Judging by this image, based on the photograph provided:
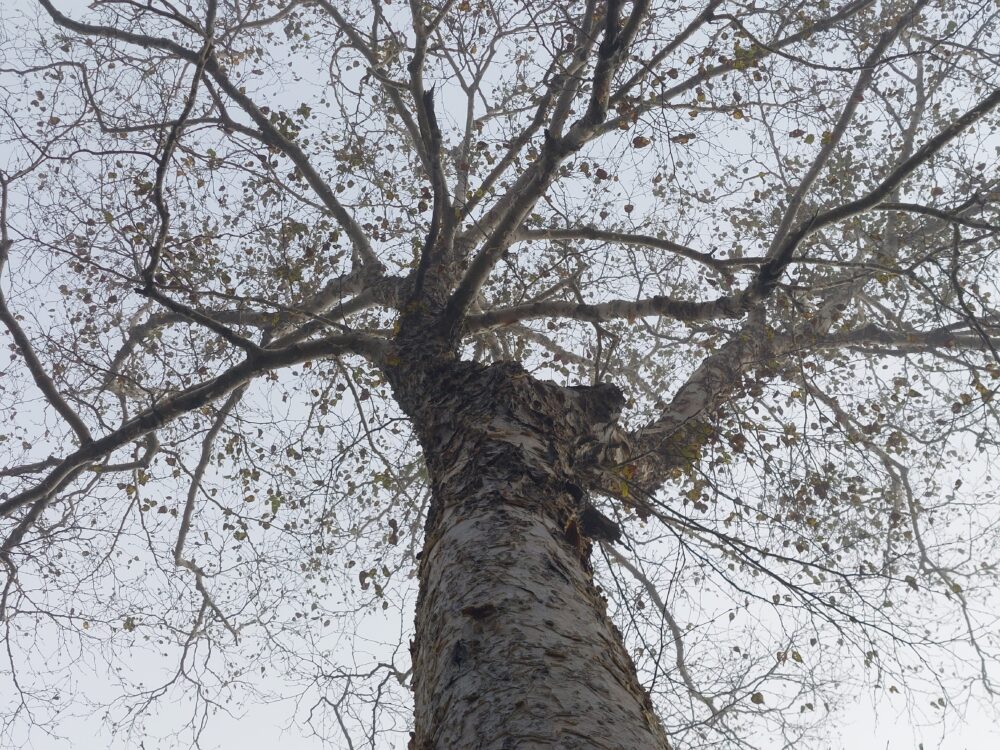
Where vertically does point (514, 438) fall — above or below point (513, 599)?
above

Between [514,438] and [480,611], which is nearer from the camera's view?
[480,611]

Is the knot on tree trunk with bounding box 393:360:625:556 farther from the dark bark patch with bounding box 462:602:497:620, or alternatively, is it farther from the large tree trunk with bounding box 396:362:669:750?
the dark bark patch with bounding box 462:602:497:620

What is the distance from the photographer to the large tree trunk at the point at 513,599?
154 centimetres

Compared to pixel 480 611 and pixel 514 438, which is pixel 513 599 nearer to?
pixel 480 611

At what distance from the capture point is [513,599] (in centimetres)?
193

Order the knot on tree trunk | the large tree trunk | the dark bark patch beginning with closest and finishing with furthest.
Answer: the large tree trunk → the dark bark patch → the knot on tree trunk

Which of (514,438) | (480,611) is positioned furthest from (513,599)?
(514,438)

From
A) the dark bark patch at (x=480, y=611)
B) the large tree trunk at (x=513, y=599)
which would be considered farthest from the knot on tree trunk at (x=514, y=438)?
the dark bark patch at (x=480, y=611)

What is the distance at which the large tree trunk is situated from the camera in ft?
5.04

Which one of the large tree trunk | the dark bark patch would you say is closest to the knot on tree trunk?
the large tree trunk

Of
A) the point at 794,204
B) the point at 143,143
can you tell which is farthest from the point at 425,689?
the point at 143,143

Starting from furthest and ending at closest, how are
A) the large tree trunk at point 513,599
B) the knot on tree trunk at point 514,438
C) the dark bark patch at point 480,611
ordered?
the knot on tree trunk at point 514,438 → the dark bark patch at point 480,611 → the large tree trunk at point 513,599

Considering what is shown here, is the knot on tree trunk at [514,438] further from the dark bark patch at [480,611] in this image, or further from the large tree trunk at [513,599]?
the dark bark patch at [480,611]

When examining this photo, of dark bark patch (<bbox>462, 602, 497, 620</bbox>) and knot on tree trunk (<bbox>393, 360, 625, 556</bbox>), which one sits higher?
knot on tree trunk (<bbox>393, 360, 625, 556</bbox>)
